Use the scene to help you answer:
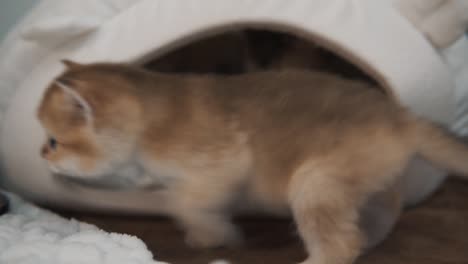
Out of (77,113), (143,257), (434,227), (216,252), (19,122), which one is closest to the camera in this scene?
(143,257)

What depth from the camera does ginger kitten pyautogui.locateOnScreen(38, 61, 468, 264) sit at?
1297mm

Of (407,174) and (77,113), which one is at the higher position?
(77,113)

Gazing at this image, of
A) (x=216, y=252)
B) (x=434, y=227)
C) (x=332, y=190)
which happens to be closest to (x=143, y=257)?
(x=216, y=252)

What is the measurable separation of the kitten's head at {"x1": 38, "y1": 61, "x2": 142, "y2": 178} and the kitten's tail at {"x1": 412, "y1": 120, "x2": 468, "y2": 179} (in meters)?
0.59

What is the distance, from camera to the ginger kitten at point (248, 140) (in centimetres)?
130

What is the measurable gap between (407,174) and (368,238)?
0.71ft

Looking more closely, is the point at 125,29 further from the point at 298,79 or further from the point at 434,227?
the point at 434,227

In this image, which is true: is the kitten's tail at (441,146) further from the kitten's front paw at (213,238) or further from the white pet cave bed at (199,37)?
the kitten's front paw at (213,238)

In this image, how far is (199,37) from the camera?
5.14 feet

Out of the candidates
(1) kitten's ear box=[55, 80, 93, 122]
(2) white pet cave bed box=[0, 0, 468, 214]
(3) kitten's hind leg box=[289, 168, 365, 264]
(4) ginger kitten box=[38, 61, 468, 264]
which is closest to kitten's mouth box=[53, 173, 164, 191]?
(2) white pet cave bed box=[0, 0, 468, 214]

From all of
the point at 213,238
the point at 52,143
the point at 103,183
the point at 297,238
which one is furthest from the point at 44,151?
the point at 297,238

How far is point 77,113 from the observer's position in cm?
135

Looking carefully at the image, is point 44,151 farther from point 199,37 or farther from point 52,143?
point 199,37

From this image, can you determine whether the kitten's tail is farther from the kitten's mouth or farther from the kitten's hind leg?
the kitten's mouth
